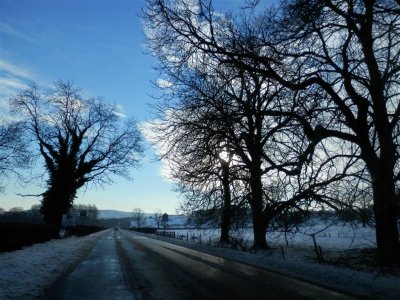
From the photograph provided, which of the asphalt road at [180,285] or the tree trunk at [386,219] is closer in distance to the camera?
the asphalt road at [180,285]

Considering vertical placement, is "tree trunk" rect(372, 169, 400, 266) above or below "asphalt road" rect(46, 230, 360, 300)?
above

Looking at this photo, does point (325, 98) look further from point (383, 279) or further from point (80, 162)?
point (80, 162)

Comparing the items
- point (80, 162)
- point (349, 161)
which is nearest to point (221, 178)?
point (349, 161)

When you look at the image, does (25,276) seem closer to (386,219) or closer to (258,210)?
(386,219)

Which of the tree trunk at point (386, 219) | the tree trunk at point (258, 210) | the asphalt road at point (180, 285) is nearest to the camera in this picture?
the asphalt road at point (180, 285)

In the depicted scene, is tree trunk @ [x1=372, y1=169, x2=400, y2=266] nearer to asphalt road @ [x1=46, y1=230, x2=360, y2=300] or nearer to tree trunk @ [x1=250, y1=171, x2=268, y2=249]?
asphalt road @ [x1=46, y1=230, x2=360, y2=300]

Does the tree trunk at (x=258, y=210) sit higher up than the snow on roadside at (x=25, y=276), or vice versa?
the tree trunk at (x=258, y=210)

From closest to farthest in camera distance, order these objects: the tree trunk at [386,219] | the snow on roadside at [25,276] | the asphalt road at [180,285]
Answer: the asphalt road at [180,285] < the snow on roadside at [25,276] < the tree trunk at [386,219]

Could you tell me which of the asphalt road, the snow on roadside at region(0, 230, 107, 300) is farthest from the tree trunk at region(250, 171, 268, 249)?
the snow on roadside at region(0, 230, 107, 300)

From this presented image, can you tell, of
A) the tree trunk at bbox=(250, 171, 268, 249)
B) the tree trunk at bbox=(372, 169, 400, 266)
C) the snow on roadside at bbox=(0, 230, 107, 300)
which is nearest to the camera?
the snow on roadside at bbox=(0, 230, 107, 300)

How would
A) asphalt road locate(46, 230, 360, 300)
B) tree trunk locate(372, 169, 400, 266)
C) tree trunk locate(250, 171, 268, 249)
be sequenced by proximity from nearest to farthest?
asphalt road locate(46, 230, 360, 300)
tree trunk locate(372, 169, 400, 266)
tree trunk locate(250, 171, 268, 249)

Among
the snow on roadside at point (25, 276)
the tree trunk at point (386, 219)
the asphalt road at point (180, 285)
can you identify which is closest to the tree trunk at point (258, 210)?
the tree trunk at point (386, 219)

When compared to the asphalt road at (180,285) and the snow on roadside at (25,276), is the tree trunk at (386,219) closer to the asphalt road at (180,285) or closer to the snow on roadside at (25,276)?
the asphalt road at (180,285)

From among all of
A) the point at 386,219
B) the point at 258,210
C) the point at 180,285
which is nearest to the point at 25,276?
the point at 180,285
